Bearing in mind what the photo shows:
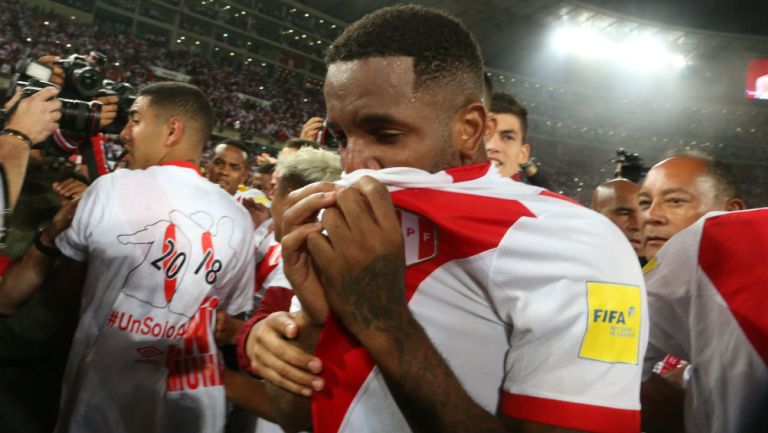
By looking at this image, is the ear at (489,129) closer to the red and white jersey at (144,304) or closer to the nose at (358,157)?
the nose at (358,157)

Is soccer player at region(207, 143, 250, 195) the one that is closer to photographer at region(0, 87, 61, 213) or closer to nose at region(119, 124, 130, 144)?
nose at region(119, 124, 130, 144)

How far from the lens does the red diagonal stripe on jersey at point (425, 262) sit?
0.81 metres

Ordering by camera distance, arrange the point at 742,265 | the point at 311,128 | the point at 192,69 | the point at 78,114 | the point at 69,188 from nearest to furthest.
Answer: the point at 742,265 → the point at 78,114 → the point at 69,188 → the point at 311,128 → the point at 192,69

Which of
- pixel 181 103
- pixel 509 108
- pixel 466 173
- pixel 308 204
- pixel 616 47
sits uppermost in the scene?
pixel 616 47

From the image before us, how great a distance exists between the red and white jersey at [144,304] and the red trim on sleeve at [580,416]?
1.85 metres

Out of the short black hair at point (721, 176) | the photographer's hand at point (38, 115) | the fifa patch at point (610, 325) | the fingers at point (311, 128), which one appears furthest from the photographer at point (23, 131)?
the short black hair at point (721, 176)

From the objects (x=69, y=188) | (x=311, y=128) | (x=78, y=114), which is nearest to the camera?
(x=78, y=114)

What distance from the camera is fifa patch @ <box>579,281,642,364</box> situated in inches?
29.8

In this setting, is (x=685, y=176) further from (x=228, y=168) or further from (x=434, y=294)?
(x=228, y=168)

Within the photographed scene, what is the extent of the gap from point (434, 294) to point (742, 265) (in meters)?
1.01

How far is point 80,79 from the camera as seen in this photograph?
259 cm

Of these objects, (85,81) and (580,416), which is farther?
(85,81)

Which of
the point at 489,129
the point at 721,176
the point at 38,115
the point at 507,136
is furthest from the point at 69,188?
the point at 721,176

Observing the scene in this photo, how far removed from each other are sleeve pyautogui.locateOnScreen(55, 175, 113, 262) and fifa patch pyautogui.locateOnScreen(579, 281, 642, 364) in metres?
2.07
